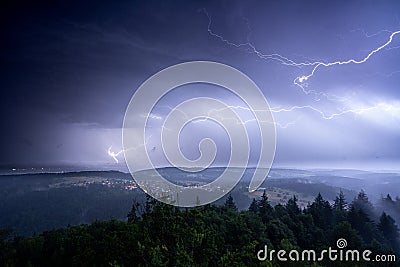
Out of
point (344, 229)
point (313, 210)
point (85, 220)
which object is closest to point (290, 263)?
point (344, 229)

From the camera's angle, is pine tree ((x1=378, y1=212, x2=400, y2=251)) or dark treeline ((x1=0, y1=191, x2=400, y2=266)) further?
pine tree ((x1=378, y1=212, x2=400, y2=251))

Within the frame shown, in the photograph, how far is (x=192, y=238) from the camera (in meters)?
11.8

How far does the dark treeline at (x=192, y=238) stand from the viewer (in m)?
11.7

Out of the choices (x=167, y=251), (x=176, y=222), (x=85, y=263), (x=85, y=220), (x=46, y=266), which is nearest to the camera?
(x=167, y=251)

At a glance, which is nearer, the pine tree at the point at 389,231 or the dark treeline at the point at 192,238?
the dark treeline at the point at 192,238

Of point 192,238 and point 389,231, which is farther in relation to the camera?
point 389,231

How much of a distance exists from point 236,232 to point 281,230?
10.6 meters

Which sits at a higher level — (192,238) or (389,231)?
(192,238)

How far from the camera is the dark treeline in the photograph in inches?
459

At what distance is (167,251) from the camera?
440 inches

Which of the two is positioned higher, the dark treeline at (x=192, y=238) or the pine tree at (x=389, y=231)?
the dark treeline at (x=192, y=238)

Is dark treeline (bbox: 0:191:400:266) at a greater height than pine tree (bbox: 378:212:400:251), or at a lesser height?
greater

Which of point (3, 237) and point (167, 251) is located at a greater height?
point (167, 251)

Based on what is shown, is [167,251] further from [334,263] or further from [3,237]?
[3,237]
